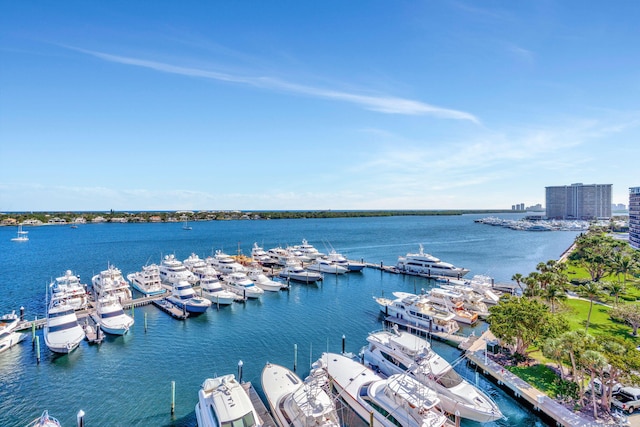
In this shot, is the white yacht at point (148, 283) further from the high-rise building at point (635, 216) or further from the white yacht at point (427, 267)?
the high-rise building at point (635, 216)

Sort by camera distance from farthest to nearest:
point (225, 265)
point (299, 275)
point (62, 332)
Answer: point (225, 265)
point (299, 275)
point (62, 332)

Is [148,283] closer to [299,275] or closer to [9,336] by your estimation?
[9,336]

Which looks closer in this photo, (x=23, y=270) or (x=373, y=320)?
(x=373, y=320)

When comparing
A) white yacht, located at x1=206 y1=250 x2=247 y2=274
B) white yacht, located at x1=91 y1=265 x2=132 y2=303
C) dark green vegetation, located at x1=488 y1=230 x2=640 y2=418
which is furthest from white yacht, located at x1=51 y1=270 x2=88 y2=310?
dark green vegetation, located at x1=488 y1=230 x2=640 y2=418

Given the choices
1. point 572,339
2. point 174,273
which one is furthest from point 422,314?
point 174,273

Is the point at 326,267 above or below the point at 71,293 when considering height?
below

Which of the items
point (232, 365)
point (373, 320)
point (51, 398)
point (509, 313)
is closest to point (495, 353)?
point (509, 313)

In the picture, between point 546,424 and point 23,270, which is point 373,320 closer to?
point 546,424

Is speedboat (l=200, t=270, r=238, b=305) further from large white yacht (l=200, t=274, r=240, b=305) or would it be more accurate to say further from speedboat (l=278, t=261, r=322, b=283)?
speedboat (l=278, t=261, r=322, b=283)
